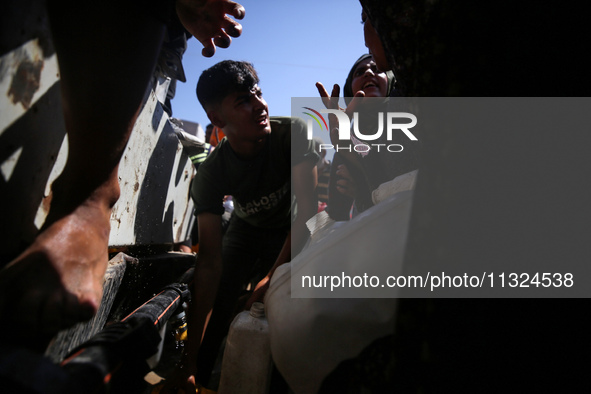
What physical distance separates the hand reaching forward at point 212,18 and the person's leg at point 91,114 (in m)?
0.45

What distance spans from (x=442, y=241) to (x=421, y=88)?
27cm

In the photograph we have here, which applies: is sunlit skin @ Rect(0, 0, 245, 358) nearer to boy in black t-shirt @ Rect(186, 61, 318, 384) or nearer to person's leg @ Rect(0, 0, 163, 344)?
person's leg @ Rect(0, 0, 163, 344)

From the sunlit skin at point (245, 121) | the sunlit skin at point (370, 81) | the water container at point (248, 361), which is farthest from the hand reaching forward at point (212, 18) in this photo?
the sunlit skin at point (370, 81)

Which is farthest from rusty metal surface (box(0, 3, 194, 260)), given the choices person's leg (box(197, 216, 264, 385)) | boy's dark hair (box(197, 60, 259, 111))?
person's leg (box(197, 216, 264, 385))

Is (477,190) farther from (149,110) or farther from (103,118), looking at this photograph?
(149,110)

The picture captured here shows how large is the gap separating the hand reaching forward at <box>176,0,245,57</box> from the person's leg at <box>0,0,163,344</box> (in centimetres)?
45

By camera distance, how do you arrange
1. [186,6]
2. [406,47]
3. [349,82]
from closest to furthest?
[406,47]
[186,6]
[349,82]

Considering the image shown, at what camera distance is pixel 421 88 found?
529mm

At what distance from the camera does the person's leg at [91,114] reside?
0.54 m

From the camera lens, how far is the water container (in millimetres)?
1110

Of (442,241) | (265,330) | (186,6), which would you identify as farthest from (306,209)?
(442,241)

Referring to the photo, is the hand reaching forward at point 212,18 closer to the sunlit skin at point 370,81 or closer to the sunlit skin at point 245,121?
the sunlit skin at point 245,121

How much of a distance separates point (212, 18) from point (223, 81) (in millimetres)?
995

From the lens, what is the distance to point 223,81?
2.03m
